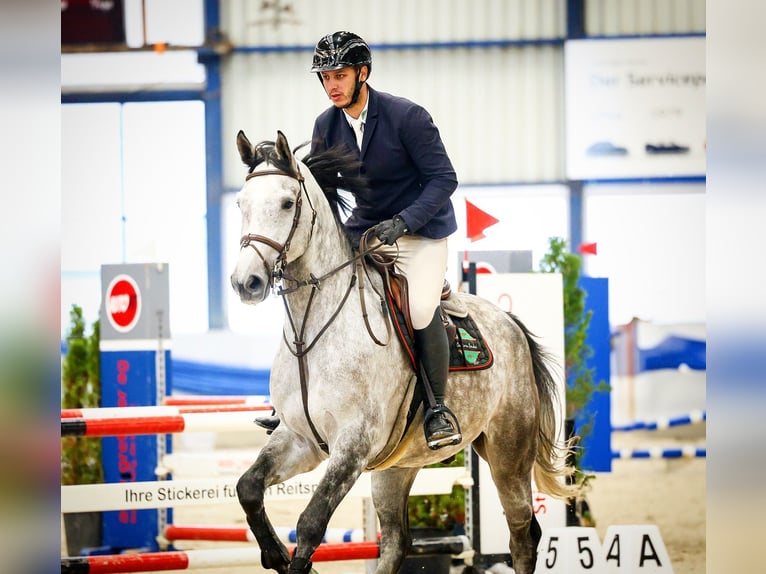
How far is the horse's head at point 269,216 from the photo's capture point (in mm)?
2125

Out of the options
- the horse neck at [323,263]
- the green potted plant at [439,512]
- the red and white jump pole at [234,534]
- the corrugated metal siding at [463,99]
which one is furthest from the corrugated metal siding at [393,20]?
the horse neck at [323,263]

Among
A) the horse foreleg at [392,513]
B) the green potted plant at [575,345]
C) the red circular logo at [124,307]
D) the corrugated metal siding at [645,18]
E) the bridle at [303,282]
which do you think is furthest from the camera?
the corrugated metal siding at [645,18]

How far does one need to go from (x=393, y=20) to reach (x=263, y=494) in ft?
21.1

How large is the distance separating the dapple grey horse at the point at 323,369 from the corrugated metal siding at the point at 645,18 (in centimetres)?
622

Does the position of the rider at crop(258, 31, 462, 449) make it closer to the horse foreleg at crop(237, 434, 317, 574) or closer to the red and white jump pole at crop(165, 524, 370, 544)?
the horse foreleg at crop(237, 434, 317, 574)

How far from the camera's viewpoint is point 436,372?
2.58 m

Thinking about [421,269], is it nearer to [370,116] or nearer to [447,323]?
[447,323]

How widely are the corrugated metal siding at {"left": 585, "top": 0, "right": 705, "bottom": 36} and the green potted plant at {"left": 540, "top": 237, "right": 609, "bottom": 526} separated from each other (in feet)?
14.4

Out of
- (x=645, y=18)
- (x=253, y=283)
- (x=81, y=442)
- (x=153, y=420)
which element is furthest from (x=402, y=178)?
(x=645, y=18)

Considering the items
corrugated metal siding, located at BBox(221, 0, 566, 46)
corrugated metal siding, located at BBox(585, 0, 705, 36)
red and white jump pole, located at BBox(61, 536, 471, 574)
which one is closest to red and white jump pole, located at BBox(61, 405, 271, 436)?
red and white jump pole, located at BBox(61, 536, 471, 574)

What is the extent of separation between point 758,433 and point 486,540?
278 cm

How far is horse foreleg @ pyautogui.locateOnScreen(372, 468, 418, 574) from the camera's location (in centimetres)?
285

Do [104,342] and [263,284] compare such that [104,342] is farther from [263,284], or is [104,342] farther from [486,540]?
[263,284]

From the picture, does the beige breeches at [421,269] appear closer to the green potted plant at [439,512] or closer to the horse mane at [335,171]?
the horse mane at [335,171]
